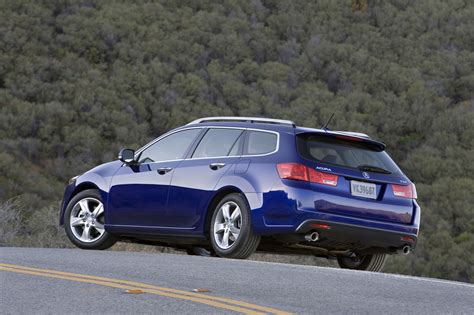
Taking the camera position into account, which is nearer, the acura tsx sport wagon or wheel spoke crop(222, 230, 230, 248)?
the acura tsx sport wagon

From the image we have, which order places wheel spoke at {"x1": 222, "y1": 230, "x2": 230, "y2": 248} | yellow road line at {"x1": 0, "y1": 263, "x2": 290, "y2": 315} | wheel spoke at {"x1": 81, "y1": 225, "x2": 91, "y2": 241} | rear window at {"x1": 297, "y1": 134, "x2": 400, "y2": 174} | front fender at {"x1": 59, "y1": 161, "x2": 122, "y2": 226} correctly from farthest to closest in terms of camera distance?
1. wheel spoke at {"x1": 81, "y1": 225, "x2": 91, "y2": 241}
2. front fender at {"x1": 59, "y1": 161, "x2": 122, "y2": 226}
3. wheel spoke at {"x1": 222, "y1": 230, "x2": 230, "y2": 248}
4. rear window at {"x1": 297, "y1": 134, "x2": 400, "y2": 174}
5. yellow road line at {"x1": 0, "y1": 263, "x2": 290, "y2": 315}

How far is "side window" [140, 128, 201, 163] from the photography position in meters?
13.7

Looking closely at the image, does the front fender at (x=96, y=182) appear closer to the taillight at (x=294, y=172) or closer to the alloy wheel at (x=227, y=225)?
the alloy wheel at (x=227, y=225)

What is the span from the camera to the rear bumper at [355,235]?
1189 centimetres

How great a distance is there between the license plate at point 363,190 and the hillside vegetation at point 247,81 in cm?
2067

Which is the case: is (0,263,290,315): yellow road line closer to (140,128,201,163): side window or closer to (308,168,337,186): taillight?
(308,168,337,186): taillight

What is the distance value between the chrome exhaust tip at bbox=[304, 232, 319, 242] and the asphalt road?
0.48 m

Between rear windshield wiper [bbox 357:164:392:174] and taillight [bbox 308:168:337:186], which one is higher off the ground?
rear windshield wiper [bbox 357:164:392:174]

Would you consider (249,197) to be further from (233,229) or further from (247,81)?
(247,81)

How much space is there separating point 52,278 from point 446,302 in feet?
10.8

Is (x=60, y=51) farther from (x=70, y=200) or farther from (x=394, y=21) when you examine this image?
(x=70, y=200)

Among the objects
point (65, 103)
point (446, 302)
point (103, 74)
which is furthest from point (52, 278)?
point (103, 74)

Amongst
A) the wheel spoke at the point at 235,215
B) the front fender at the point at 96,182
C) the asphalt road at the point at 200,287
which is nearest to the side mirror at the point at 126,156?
the front fender at the point at 96,182

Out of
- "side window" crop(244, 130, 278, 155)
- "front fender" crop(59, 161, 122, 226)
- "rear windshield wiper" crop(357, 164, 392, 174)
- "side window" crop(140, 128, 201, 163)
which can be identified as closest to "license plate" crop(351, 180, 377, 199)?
"rear windshield wiper" crop(357, 164, 392, 174)
